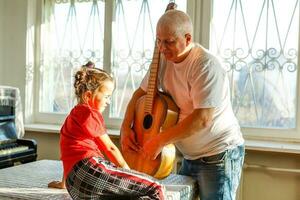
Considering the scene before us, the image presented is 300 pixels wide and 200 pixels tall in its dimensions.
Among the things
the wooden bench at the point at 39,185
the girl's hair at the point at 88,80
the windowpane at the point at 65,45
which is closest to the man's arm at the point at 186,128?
the wooden bench at the point at 39,185

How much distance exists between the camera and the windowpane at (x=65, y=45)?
3.54m

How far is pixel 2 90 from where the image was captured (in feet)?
10.2

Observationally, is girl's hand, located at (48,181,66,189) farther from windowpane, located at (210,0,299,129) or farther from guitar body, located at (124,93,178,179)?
windowpane, located at (210,0,299,129)

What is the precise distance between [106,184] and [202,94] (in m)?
0.55

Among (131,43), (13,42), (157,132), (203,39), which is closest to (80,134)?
(157,132)

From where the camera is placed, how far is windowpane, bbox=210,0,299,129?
9.49ft

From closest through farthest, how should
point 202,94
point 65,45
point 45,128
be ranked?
point 202,94, point 45,128, point 65,45

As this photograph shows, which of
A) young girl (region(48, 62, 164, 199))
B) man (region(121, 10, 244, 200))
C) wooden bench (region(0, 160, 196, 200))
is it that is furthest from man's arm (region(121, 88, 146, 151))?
young girl (region(48, 62, 164, 199))

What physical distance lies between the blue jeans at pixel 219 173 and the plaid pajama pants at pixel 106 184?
391mm

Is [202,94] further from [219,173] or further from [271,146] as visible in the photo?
[271,146]

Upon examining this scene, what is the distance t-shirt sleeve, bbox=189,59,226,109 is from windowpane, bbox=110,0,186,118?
59.2 inches

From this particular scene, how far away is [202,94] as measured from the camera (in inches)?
69.3

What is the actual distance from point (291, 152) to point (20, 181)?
1667 mm

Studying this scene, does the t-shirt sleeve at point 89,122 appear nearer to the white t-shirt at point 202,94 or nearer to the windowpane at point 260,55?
the white t-shirt at point 202,94
